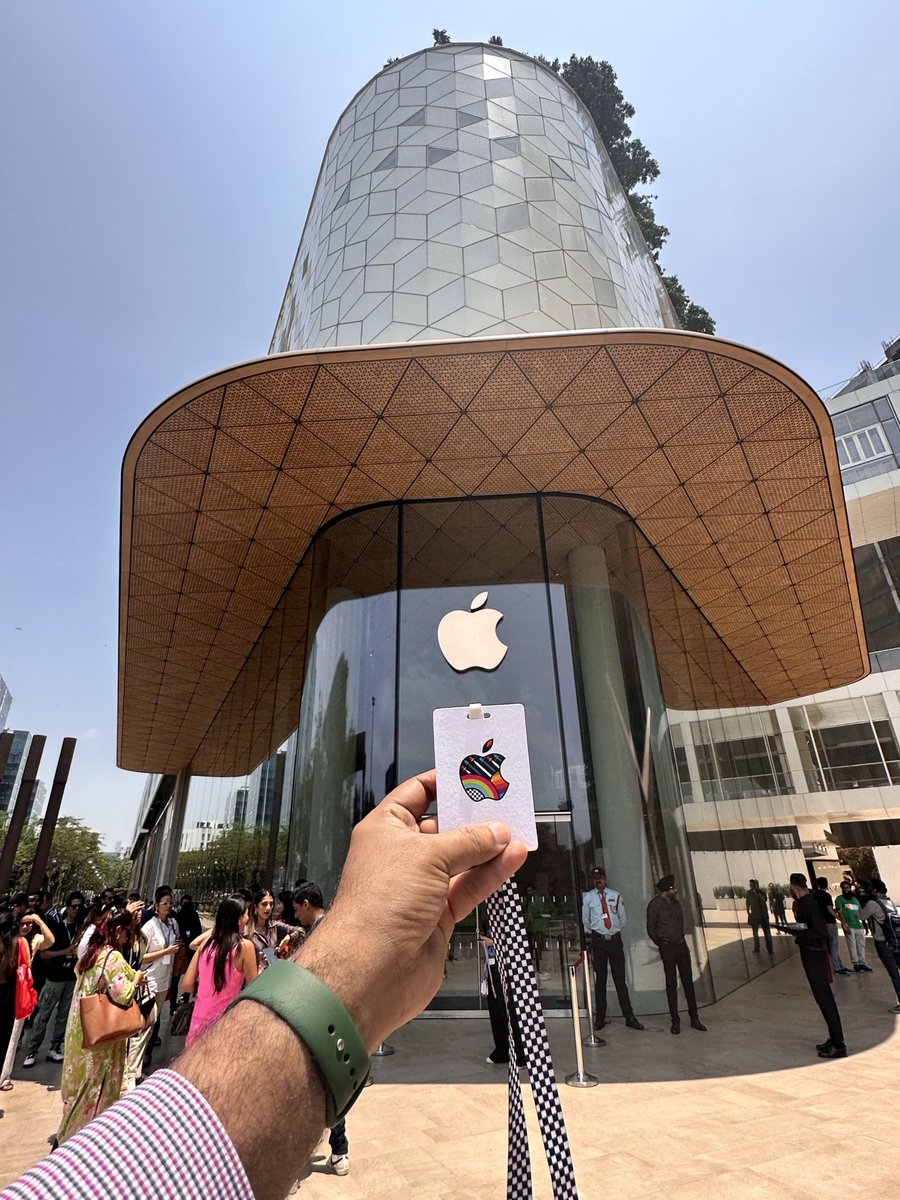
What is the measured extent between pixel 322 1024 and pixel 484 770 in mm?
720

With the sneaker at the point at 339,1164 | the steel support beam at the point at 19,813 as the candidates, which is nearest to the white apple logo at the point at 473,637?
the sneaker at the point at 339,1164

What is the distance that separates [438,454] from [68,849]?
74008 mm

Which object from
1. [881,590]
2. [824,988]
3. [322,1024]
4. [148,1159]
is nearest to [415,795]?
[322,1024]

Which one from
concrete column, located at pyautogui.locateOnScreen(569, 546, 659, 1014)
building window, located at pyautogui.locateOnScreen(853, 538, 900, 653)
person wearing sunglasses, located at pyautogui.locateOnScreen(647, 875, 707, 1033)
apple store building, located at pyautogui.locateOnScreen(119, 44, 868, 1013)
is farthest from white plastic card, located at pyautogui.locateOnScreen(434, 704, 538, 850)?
building window, located at pyautogui.locateOnScreen(853, 538, 900, 653)

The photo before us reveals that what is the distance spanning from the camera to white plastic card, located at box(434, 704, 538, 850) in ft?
4.99

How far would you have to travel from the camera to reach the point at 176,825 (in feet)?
85.3

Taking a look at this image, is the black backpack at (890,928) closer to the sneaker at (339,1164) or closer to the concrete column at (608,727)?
the concrete column at (608,727)

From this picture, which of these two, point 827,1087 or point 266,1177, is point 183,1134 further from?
point 827,1087

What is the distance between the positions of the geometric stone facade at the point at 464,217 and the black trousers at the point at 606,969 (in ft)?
28.0

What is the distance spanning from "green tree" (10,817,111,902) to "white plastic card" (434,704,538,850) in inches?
2791

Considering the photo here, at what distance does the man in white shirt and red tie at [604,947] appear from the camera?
770 cm

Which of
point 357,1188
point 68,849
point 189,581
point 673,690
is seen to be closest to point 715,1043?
point 357,1188

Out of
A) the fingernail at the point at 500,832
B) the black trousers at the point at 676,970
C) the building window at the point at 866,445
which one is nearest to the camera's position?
the fingernail at the point at 500,832

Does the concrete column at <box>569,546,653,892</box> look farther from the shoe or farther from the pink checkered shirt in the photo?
the pink checkered shirt
